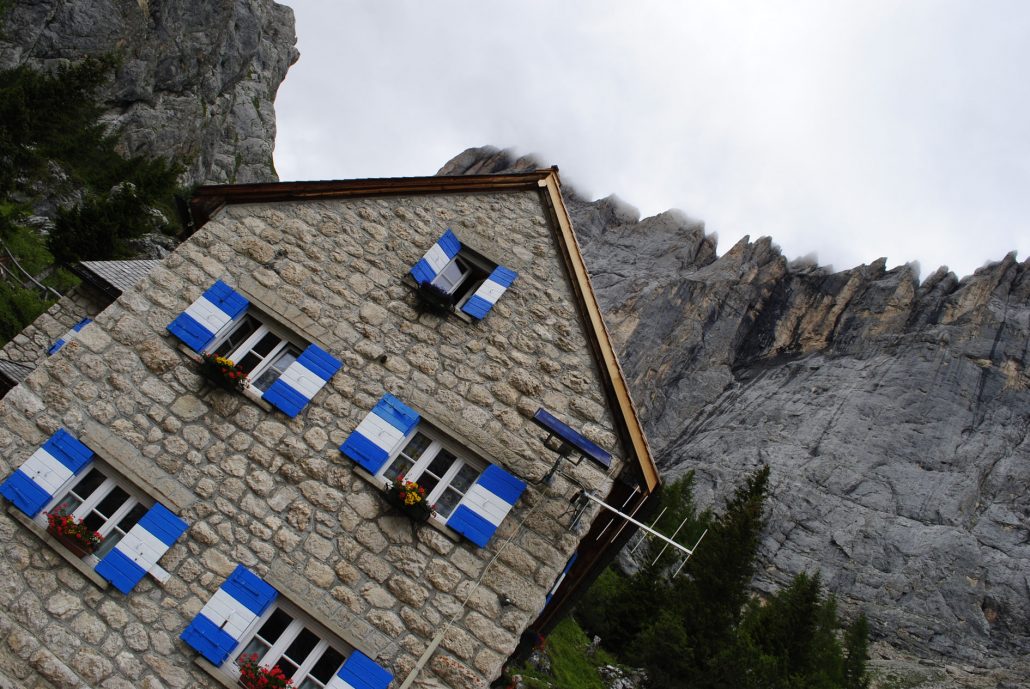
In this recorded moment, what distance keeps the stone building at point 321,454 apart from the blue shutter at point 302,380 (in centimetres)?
3

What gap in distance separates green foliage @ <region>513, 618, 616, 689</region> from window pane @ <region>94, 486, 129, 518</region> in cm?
994

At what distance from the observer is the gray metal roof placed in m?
12.7

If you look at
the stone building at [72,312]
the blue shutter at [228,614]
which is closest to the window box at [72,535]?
the blue shutter at [228,614]

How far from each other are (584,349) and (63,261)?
21.0 m

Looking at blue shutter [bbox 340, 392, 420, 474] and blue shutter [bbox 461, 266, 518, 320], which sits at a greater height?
blue shutter [bbox 461, 266, 518, 320]

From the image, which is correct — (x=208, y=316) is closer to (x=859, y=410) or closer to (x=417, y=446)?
(x=417, y=446)

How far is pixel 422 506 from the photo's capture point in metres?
7.34

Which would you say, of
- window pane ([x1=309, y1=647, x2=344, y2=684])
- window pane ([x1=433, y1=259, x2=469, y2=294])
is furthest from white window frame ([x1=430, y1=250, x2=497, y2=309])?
window pane ([x1=309, y1=647, x2=344, y2=684])

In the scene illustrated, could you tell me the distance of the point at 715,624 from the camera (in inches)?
923

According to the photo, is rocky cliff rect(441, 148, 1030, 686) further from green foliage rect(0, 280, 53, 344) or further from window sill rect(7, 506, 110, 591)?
window sill rect(7, 506, 110, 591)

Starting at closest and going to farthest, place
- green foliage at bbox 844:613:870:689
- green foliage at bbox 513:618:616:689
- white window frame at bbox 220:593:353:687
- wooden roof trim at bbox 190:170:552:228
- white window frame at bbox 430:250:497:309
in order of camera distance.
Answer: white window frame at bbox 220:593:353:687
wooden roof trim at bbox 190:170:552:228
white window frame at bbox 430:250:497:309
green foliage at bbox 513:618:616:689
green foliage at bbox 844:613:870:689

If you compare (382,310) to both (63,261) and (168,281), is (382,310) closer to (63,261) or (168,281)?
(168,281)

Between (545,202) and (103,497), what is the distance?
6681 millimetres

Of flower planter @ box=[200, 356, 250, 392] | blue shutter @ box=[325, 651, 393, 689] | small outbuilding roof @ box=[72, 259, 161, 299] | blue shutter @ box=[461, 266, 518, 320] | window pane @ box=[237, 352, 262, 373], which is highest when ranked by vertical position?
blue shutter @ box=[461, 266, 518, 320]
